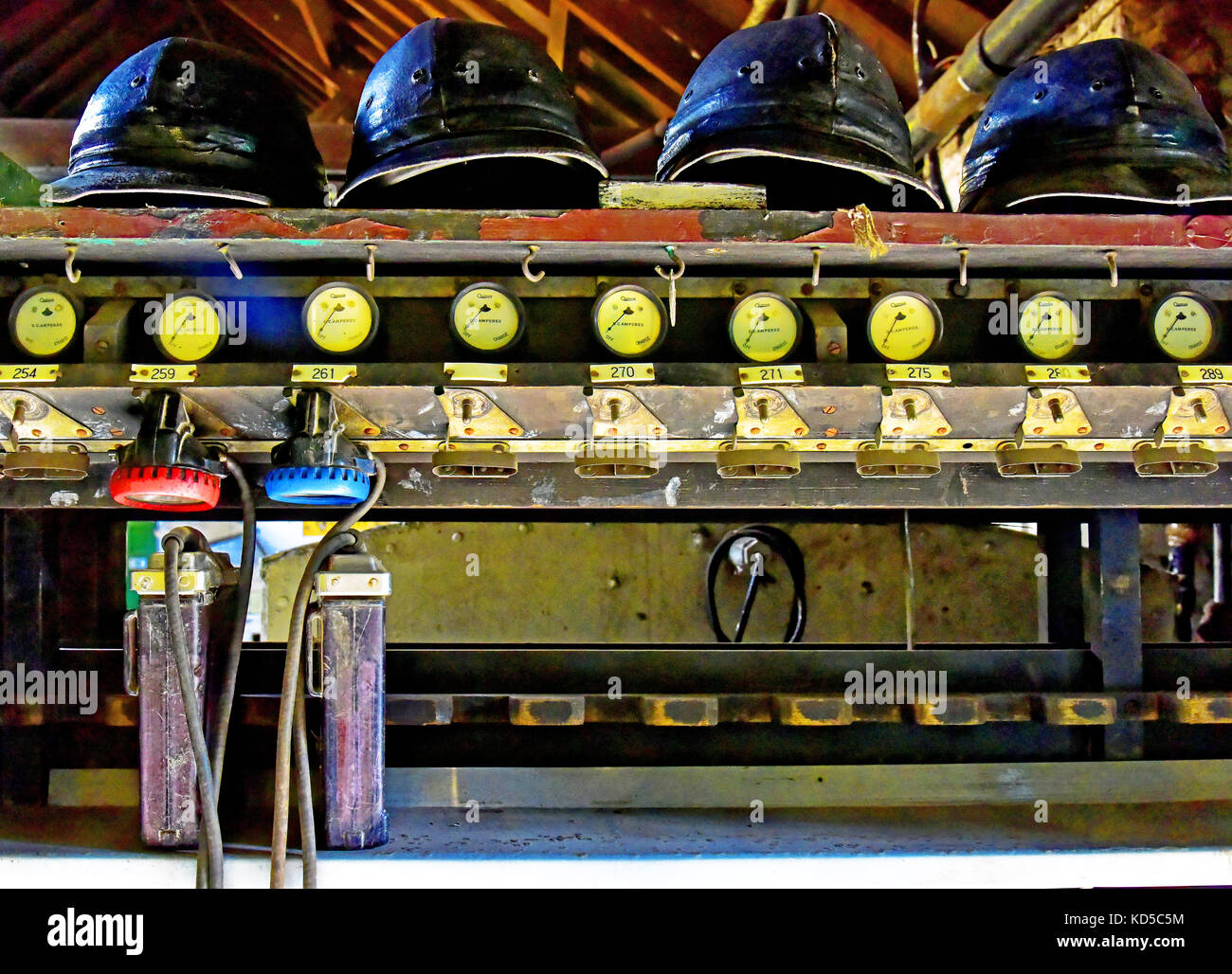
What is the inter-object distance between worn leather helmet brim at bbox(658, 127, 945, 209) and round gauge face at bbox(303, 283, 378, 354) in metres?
0.66

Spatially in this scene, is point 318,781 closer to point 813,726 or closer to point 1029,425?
point 813,726

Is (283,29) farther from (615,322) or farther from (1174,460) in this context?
(1174,460)

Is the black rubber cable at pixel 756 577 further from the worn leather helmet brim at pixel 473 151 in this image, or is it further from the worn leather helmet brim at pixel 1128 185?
the worn leather helmet brim at pixel 473 151

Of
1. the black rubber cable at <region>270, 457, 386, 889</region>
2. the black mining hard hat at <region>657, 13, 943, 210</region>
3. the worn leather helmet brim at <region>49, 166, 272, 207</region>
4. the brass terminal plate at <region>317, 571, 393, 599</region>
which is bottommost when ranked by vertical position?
the black rubber cable at <region>270, 457, 386, 889</region>

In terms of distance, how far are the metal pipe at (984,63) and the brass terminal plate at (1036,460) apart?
0.98m

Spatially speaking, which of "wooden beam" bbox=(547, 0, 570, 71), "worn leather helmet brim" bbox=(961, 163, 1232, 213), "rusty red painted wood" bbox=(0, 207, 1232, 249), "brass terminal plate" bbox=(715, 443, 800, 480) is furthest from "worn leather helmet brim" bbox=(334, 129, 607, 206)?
"wooden beam" bbox=(547, 0, 570, 71)

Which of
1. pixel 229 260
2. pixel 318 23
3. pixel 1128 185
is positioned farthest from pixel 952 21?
pixel 318 23

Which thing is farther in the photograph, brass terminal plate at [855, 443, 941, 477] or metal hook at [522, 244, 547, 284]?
brass terminal plate at [855, 443, 941, 477]

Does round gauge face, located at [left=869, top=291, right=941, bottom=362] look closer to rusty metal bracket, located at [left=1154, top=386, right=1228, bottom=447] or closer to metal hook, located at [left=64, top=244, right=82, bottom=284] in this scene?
rusty metal bracket, located at [left=1154, top=386, right=1228, bottom=447]

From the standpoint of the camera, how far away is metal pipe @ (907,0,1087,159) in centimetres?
238

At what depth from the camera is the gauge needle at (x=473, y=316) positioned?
1.47m

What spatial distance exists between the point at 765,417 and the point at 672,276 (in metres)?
0.30

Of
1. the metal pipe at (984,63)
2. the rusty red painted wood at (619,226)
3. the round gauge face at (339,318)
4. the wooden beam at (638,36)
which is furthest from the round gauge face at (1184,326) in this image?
the wooden beam at (638,36)
